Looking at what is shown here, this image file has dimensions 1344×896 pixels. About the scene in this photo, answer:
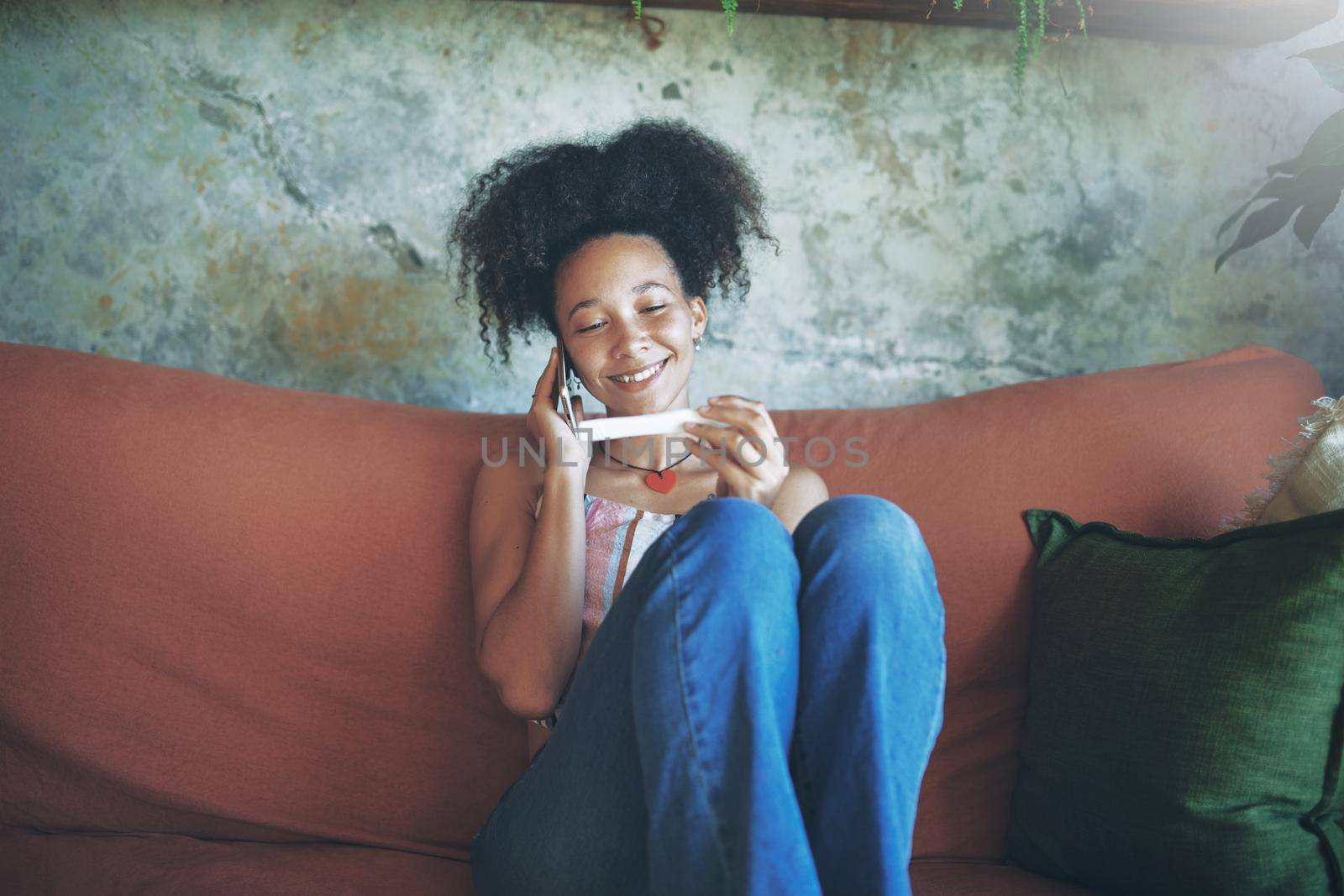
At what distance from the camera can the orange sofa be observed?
137 cm

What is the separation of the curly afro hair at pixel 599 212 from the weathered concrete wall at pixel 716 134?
0.74 feet

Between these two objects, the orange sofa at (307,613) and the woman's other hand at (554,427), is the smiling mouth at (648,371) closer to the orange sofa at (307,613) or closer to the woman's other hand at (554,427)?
the woman's other hand at (554,427)

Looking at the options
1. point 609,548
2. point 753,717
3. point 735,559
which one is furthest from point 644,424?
point 753,717

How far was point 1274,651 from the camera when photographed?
3.45 ft

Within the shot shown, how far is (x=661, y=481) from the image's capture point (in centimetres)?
149

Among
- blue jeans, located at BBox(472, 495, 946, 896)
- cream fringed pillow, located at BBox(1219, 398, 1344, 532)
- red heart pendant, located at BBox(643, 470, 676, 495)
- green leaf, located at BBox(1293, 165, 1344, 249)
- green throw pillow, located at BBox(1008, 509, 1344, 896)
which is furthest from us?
green leaf, located at BBox(1293, 165, 1344, 249)

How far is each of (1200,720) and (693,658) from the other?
0.63 metres

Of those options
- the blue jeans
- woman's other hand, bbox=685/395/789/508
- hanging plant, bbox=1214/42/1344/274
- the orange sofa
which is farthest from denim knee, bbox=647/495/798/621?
hanging plant, bbox=1214/42/1344/274

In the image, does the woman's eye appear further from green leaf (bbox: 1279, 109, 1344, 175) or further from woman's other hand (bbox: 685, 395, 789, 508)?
green leaf (bbox: 1279, 109, 1344, 175)

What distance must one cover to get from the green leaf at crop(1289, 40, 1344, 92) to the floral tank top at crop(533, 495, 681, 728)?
1.29m

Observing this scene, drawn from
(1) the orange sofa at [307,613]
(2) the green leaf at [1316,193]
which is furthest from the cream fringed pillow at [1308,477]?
(2) the green leaf at [1316,193]

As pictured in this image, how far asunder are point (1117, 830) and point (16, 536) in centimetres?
155

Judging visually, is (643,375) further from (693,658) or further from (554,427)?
(693,658)

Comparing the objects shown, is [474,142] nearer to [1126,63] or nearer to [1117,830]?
[1126,63]
